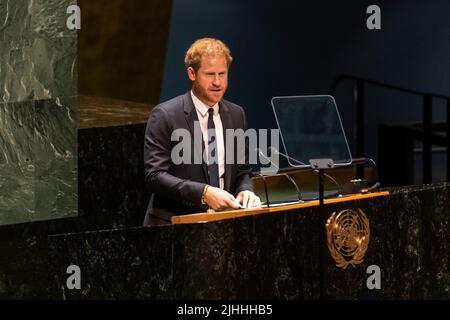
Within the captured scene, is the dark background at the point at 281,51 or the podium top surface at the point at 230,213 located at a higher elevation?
the dark background at the point at 281,51

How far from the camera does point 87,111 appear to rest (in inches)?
256

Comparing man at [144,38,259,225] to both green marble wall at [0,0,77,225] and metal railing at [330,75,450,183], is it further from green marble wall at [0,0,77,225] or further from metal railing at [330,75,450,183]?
metal railing at [330,75,450,183]

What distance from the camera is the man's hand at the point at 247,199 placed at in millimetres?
4355

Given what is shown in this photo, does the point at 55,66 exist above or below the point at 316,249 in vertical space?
above

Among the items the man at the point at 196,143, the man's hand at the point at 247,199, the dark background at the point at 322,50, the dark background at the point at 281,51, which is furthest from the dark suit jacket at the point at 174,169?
the dark background at the point at 322,50

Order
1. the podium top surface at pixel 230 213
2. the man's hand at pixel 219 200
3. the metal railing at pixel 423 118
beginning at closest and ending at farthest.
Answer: the podium top surface at pixel 230 213
the man's hand at pixel 219 200
the metal railing at pixel 423 118

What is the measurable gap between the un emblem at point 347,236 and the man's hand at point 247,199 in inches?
12.3

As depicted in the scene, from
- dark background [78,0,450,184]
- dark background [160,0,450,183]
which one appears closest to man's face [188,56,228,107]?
dark background [78,0,450,184]

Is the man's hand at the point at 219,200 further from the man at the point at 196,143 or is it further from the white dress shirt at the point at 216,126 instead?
the white dress shirt at the point at 216,126

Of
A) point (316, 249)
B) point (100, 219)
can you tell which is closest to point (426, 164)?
point (100, 219)

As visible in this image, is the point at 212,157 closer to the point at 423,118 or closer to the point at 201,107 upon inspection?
the point at 201,107

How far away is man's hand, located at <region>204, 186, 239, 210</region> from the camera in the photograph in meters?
4.27

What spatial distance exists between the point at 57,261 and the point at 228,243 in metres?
0.65
